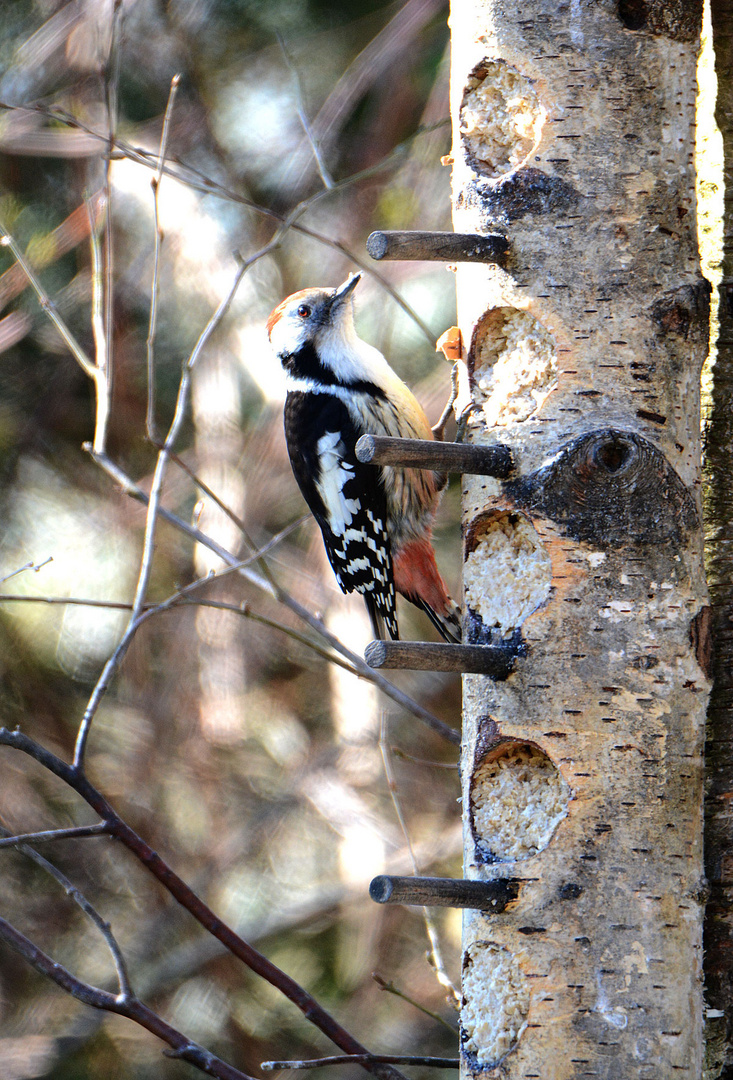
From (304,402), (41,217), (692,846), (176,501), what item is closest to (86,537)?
(176,501)

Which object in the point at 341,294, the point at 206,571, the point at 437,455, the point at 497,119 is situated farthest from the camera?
the point at 206,571

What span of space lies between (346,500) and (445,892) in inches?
67.3

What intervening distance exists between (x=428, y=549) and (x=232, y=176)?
3.13m

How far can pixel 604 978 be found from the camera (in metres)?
1.37

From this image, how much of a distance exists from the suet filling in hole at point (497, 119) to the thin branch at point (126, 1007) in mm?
1370

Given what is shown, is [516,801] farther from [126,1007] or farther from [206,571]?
[206,571]

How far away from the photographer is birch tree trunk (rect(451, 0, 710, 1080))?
4.57 feet

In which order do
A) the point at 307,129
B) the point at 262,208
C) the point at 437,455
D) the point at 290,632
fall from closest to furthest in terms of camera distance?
the point at 437,455 → the point at 290,632 → the point at 307,129 → the point at 262,208

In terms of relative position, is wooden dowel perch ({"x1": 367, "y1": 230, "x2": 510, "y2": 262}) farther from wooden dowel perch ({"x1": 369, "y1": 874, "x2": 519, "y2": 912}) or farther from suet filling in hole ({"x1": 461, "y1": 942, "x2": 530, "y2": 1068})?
suet filling in hole ({"x1": 461, "y1": 942, "x2": 530, "y2": 1068})

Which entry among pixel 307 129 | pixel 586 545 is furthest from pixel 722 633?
pixel 307 129

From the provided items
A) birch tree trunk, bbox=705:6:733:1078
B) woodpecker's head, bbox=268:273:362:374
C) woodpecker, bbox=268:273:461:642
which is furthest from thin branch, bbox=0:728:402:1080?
woodpecker's head, bbox=268:273:362:374

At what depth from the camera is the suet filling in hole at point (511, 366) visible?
161 cm

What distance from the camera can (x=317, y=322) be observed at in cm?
312

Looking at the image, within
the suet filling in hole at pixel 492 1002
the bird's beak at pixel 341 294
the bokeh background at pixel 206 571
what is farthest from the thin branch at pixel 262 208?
the bokeh background at pixel 206 571
